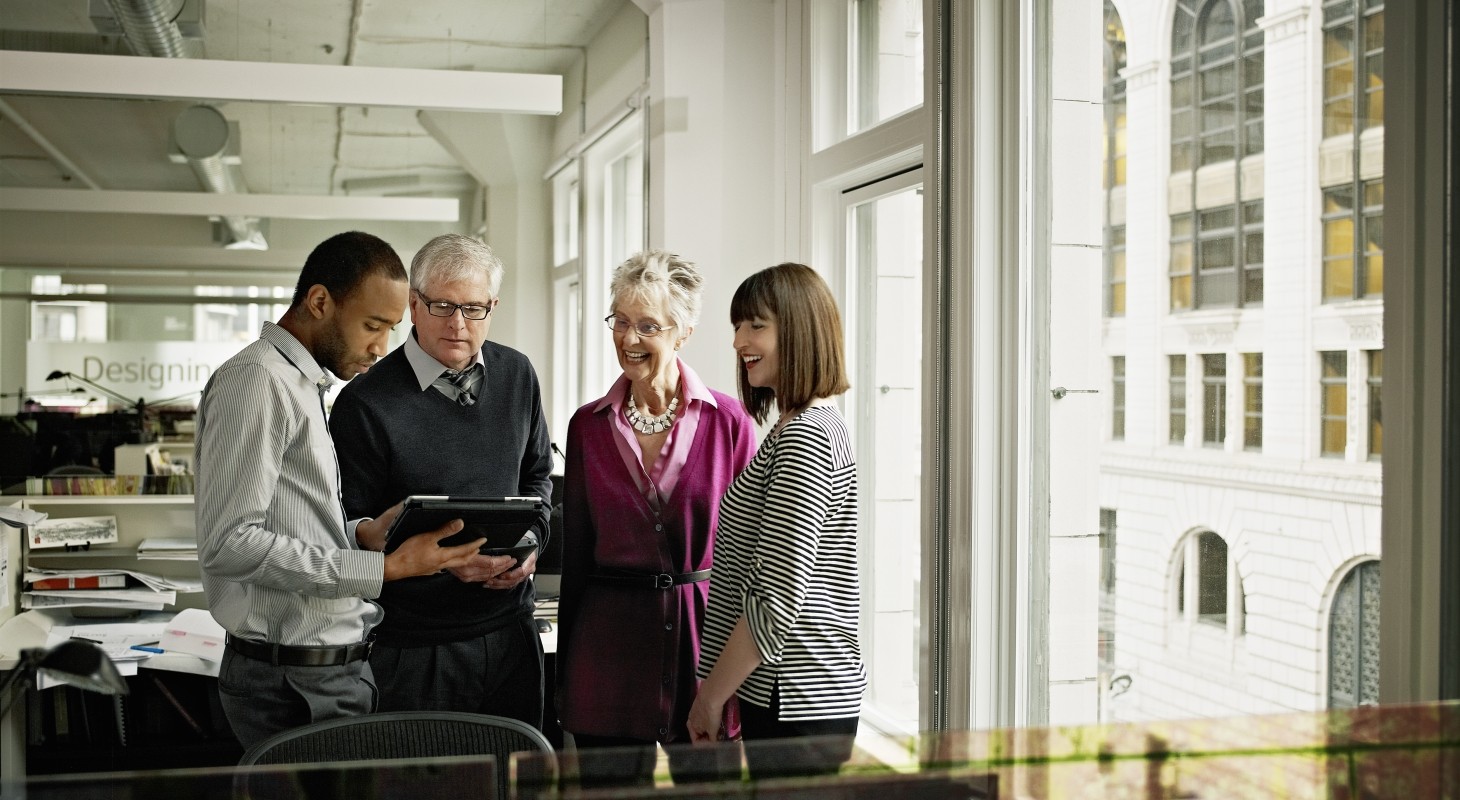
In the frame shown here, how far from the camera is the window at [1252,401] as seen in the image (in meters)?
1.85

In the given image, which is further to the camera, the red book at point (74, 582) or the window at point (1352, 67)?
the red book at point (74, 582)

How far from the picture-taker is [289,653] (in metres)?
1.83

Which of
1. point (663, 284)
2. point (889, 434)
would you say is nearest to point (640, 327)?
point (663, 284)

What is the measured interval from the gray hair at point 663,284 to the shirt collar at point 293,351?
57 centimetres

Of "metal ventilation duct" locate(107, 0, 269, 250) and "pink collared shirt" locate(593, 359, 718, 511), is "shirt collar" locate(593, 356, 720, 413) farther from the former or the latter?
"metal ventilation duct" locate(107, 0, 269, 250)

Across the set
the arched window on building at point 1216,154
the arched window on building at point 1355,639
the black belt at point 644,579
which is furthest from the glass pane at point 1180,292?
the black belt at point 644,579

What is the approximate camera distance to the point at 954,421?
254 centimetres

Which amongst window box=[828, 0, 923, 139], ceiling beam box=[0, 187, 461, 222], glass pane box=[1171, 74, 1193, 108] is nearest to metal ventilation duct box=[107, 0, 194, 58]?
ceiling beam box=[0, 187, 461, 222]

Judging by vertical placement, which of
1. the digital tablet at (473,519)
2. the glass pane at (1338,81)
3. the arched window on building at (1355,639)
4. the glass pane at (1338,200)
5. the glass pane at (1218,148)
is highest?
the glass pane at (1338,81)

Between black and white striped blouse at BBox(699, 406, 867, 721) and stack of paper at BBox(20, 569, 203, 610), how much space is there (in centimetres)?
224

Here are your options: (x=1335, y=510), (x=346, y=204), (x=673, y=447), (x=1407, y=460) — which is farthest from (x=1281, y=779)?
(x=346, y=204)

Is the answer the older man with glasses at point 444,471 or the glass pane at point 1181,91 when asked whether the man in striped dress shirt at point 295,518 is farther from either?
the glass pane at point 1181,91

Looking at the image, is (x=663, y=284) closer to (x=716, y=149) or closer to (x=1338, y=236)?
(x=1338, y=236)

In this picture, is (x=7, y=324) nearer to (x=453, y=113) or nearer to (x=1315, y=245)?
(x=453, y=113)
